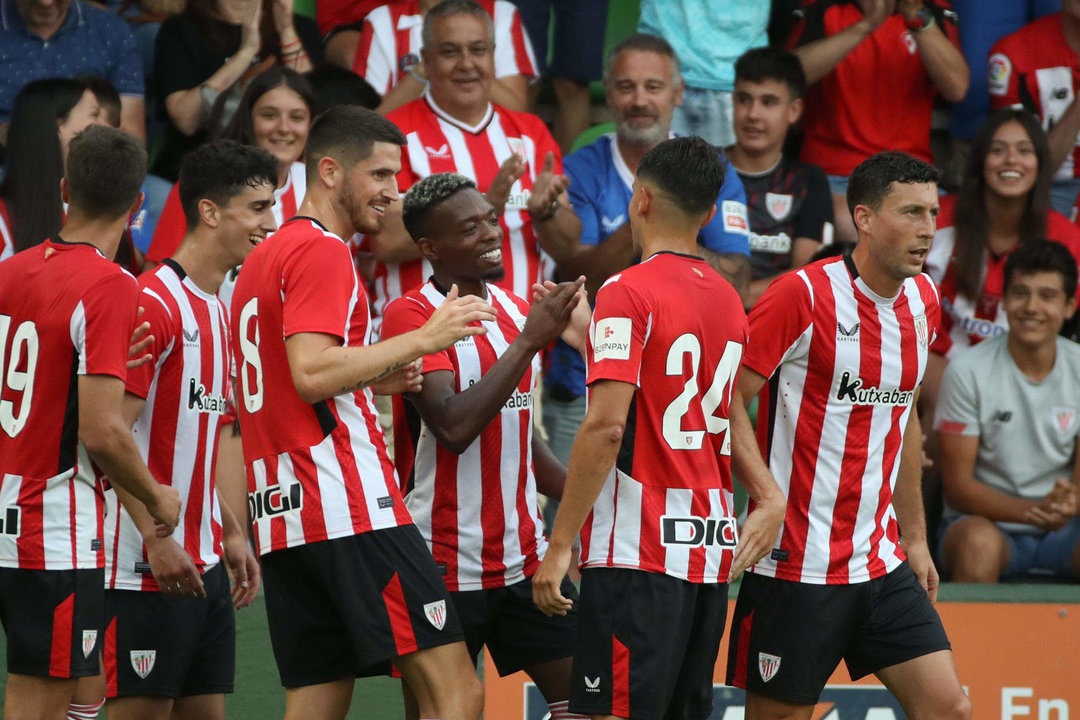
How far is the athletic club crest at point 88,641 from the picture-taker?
4.30 m

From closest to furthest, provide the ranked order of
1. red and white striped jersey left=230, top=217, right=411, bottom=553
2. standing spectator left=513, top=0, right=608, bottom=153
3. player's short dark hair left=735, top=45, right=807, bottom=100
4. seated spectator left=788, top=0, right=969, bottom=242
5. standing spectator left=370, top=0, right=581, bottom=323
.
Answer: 1. red and white striped jersey left=230, top=217, right=411, bottom=553
2. standing spectator left=370, top=0, right=581, bottom=323
3. player's short dark hair left=735, top=45, right=807, bottom=100
4. seated spectator left=788, top=0, right=969, bottom=242
5. standing spectator left=513, top=0, right=608, bottom=153

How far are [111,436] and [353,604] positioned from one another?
0.92 metres

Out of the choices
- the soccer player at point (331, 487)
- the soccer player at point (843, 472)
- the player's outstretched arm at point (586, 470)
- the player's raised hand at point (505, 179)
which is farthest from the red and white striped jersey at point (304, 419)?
the player's raised hand at point (505, 179)

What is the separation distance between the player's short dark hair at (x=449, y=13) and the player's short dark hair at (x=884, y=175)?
2.57 m

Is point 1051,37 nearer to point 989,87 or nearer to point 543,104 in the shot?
point 989,87

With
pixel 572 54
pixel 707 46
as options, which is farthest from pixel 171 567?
pixel 707 46

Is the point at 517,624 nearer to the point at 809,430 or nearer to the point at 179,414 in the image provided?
the point at 809,430

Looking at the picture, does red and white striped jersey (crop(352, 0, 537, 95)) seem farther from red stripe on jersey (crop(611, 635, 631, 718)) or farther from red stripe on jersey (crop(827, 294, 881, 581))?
red stripe on jersey (crop(611, 635, 631, 718))

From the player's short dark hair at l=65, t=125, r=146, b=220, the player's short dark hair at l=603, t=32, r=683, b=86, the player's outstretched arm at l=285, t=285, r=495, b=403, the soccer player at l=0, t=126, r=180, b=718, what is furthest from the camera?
the player's short dark hair at l=603, t=32, r=683, b=86

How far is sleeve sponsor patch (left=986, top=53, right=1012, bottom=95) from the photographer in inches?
310

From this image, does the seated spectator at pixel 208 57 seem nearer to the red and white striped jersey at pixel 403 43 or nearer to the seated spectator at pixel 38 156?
the red and white striped jersey at pixel 403 43

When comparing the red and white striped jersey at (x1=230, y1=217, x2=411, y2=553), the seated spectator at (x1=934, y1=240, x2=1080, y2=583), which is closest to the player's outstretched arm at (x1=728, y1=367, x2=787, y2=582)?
the red and white striped jersey at (x1=230, y1=217, x2=411, y2=553)

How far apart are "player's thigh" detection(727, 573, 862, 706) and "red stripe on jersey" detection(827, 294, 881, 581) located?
0.12 m

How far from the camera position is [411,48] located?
755 cm
